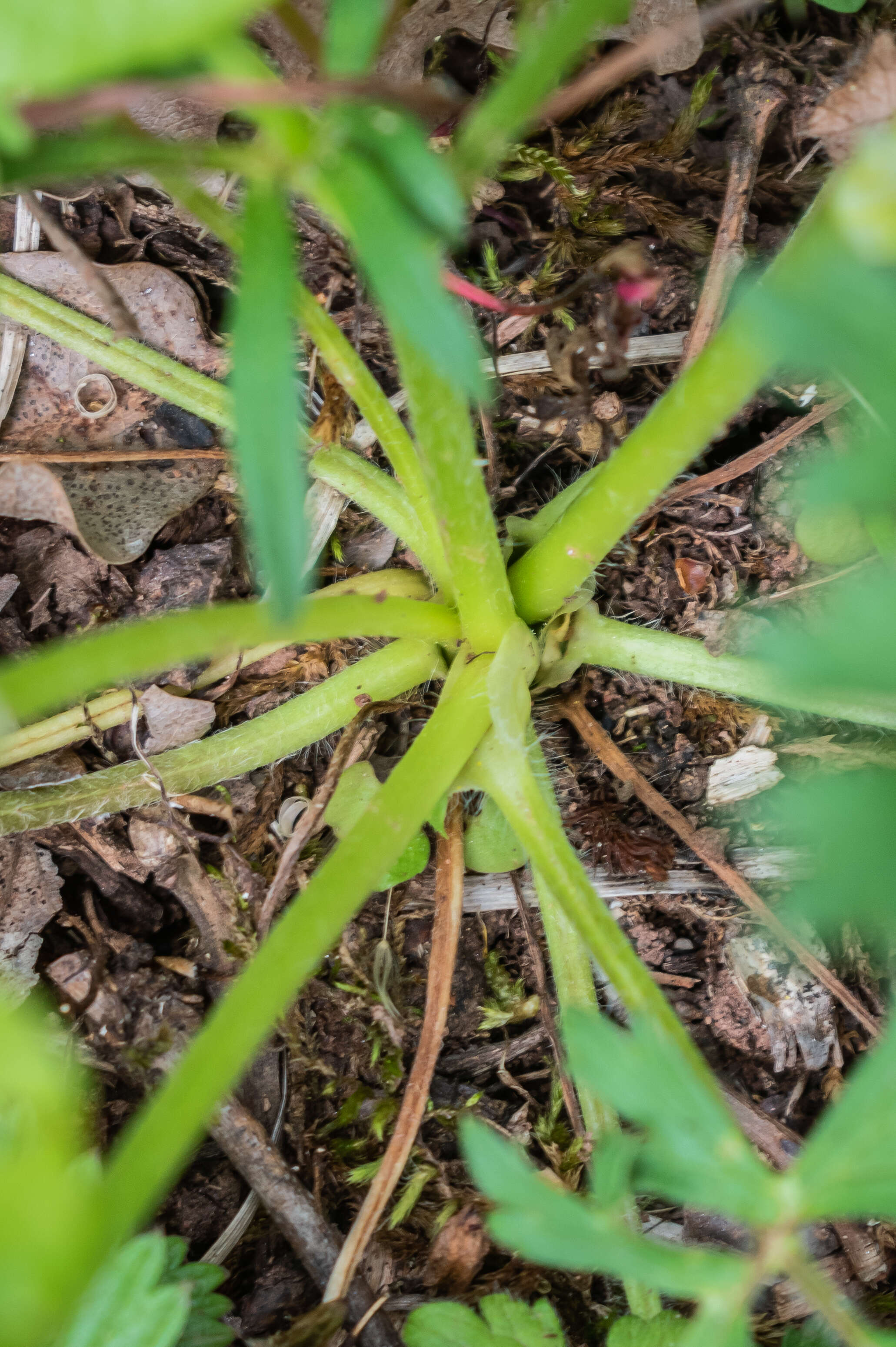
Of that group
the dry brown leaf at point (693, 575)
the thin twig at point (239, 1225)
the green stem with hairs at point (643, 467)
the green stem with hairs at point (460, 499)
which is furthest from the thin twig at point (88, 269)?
the thin twig at point (239, 1225)

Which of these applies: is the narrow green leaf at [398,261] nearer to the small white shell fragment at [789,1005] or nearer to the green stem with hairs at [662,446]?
the green stem with hairs at [662,446]

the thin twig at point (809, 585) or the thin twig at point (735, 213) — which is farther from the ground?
the thin twig at point (735, 213)

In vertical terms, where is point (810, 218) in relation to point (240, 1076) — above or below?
above

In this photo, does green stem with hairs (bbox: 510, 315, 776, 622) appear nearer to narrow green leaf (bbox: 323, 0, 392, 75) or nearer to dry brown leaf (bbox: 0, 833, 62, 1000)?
narrow green leaf (bbox: 323, 0, 392, 75)

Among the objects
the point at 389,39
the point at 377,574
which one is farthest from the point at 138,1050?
the point at 389,39

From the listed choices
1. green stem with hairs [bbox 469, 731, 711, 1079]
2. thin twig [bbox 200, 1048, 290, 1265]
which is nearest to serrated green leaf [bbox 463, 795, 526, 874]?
green stem with hairs [bbox 469, 731, 711, 1079]

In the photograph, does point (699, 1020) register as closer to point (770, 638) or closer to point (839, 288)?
point (770, 638)
